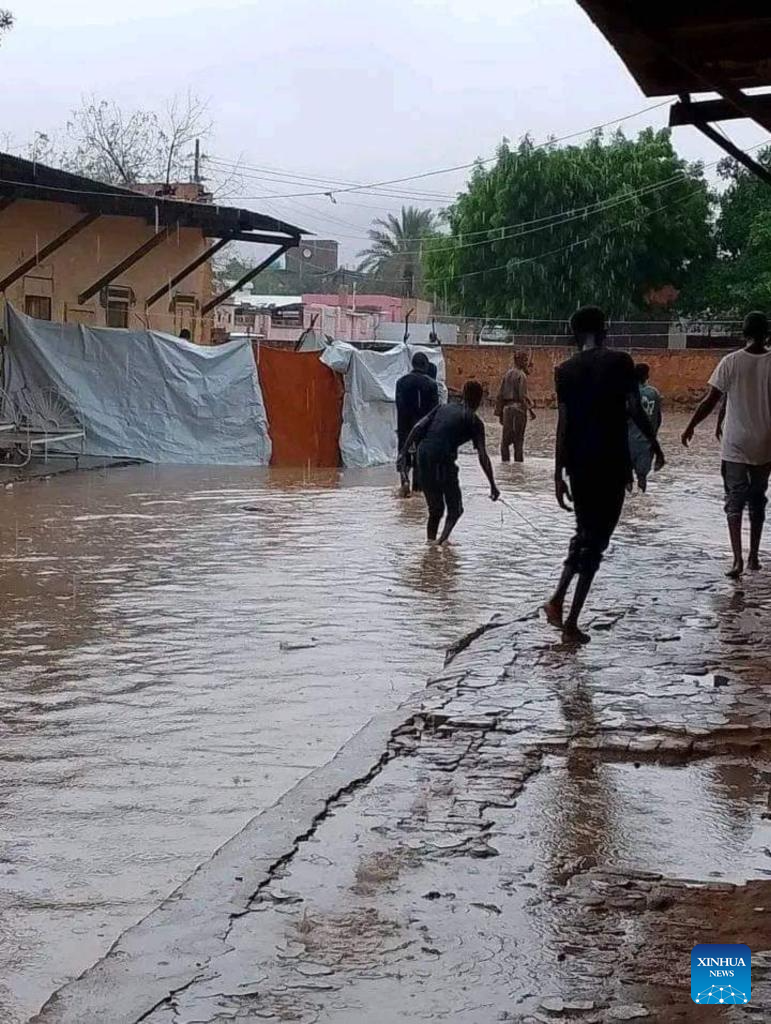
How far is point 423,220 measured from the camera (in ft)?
239

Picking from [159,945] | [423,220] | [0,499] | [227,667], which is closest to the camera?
[159,945]

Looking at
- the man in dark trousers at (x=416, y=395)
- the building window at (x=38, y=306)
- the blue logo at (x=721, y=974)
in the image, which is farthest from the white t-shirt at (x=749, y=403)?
the building window at (x=38, y=306)

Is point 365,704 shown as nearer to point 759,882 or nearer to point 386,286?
point 759,882

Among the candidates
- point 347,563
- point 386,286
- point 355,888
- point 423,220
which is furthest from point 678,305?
point 355,888

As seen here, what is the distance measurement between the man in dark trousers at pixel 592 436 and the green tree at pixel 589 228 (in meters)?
40.4

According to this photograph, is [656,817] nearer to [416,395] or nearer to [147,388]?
[416,395]

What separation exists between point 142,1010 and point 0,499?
12.2 metres

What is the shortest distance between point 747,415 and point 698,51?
3039 mm

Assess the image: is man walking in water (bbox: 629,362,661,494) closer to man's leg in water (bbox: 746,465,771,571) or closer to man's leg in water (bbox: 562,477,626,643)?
man's leg in water (bbox: 746,465,771,571)

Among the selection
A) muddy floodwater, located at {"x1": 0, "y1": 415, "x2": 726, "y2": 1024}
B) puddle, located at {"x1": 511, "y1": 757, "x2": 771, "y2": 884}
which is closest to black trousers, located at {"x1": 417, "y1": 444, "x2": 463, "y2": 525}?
muddy floodwater, located at {"x1": 0, "y1": 415, "x2": 726, "y2": 1024}

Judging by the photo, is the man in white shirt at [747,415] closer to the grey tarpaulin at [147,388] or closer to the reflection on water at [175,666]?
the reflection on water at [175,666]

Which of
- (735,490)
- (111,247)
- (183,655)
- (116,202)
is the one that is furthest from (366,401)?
(183,655)

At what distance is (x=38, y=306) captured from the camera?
→ 22.0 meters

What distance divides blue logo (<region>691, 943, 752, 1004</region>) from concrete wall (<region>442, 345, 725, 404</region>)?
128 feet
